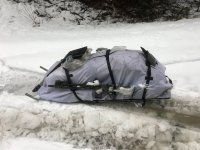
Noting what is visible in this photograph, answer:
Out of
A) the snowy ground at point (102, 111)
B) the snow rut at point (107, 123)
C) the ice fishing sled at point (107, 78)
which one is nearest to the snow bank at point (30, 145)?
the snowy ground at point (102, 111)

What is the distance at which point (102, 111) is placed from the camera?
4938mm

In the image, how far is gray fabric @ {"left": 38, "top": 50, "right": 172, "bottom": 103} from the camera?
4.84 m

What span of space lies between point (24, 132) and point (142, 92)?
1.58 m

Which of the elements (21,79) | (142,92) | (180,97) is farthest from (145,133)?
(21,79)

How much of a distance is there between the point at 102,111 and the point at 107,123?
0.21 metres

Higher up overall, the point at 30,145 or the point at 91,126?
the point at 91,126

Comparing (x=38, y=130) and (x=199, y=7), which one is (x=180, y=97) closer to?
(x=38, y=130)

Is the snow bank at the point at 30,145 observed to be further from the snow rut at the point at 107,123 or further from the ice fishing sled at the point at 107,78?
the ice fishing sled at the point at 107,78

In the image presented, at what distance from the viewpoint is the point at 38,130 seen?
490cm

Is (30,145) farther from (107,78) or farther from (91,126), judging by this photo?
(107,78)

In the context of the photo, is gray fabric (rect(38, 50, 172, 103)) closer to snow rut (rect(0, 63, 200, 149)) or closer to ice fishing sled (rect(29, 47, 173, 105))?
ice fishing sled (rect(29, 47, 173, 105))

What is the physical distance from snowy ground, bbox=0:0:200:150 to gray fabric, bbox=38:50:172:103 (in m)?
0.18

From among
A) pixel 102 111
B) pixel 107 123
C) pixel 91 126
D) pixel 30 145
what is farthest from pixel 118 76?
pixel 30 145

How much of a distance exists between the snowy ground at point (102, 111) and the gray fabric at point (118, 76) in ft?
0.59
